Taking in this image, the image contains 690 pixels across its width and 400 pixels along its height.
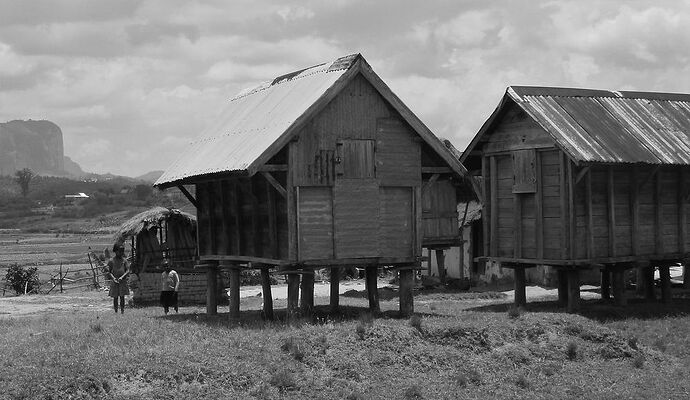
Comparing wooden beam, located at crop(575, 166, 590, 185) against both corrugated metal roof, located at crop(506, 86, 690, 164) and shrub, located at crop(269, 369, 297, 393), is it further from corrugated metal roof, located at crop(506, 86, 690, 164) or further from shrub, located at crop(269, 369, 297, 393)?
Result: shrub, located at crop(269, 369, 297, 393)

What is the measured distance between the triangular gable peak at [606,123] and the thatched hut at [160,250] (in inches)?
457

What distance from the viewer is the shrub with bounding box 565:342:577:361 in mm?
22078

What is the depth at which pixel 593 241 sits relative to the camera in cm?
2748

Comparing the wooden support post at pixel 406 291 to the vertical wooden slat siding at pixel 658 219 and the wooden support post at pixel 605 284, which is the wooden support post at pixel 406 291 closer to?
the vertical wooden slat siding at pixel 658 219

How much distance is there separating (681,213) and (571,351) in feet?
30.5

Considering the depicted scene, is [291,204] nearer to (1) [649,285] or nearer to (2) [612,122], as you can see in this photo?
(2) [612,122]

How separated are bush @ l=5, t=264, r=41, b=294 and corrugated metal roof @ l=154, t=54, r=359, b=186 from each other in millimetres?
19663

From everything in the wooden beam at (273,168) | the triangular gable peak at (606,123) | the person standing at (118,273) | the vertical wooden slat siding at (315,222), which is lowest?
the person standing at (118,273)

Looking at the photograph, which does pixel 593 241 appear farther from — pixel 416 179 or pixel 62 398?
pixel 62 398

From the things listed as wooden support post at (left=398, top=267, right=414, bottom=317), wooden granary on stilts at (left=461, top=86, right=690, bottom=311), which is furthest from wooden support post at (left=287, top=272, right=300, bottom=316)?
wooden granary on stilts at (left=461, top=86, right=690, bottom=311)

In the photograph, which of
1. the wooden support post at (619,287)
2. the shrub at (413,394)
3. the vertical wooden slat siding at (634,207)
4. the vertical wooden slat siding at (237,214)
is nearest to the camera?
the shrub at (413,394)

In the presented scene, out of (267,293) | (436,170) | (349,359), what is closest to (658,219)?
(436,170)

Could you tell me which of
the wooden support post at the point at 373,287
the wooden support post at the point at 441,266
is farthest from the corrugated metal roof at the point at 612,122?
the wooden support post at the point at 441,266

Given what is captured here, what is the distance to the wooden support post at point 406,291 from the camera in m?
24.7
